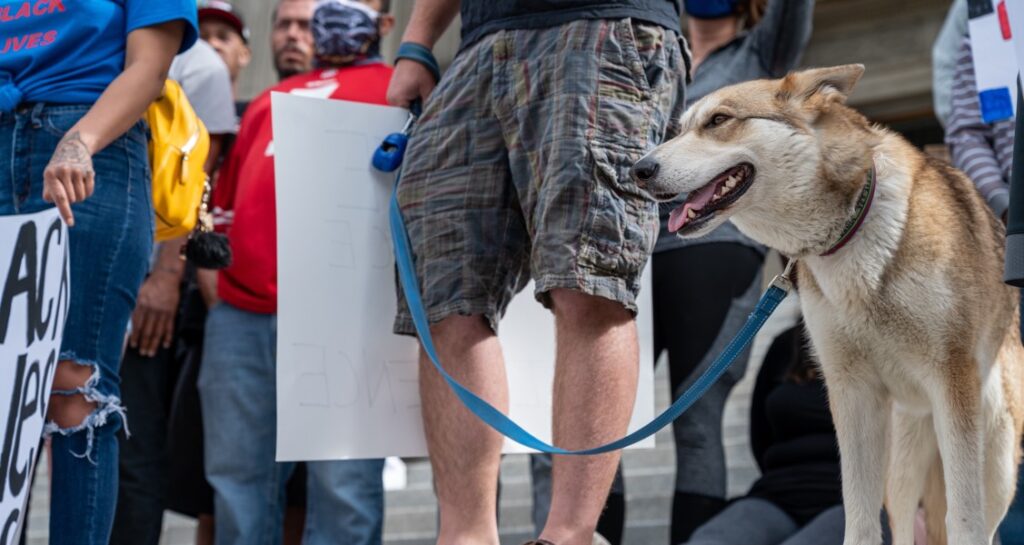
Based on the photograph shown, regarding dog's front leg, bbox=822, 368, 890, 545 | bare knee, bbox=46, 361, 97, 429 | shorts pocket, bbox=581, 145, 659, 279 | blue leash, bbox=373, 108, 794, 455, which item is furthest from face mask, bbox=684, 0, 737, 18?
bare knee, bbox=46, 361, 97, 429

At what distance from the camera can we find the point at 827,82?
2.57 meters

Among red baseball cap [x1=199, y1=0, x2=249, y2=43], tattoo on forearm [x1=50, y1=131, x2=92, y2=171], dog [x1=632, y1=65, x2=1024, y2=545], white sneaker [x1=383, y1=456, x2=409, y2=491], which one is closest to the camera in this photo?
dog [x1=632, y1=65, x2=1024, y2=545]

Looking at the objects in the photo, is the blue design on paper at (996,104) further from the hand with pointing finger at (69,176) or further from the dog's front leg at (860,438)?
the hand with pointing finger at (69,176)

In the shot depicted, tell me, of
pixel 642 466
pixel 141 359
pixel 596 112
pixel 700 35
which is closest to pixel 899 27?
pixel 642 466

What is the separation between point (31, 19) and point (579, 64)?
1.50 meters

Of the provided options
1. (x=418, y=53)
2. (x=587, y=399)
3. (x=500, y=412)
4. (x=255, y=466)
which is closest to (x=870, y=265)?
(x=587, y=399)

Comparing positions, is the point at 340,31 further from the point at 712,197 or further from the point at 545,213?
the point at 712,197

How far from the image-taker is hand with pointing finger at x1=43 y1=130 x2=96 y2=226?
294 centimetres

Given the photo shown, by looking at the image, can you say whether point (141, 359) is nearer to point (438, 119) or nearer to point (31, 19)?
point (31, 19)

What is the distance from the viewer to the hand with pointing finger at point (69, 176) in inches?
116

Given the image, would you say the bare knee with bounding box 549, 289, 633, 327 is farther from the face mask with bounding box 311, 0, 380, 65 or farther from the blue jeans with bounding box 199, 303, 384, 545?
the face mask with bounding box 311, 0, 380, 65

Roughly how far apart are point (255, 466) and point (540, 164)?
6.49 ft

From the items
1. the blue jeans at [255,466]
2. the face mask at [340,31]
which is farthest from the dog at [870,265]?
the face mask at [340,31]

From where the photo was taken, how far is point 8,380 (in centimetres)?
300
